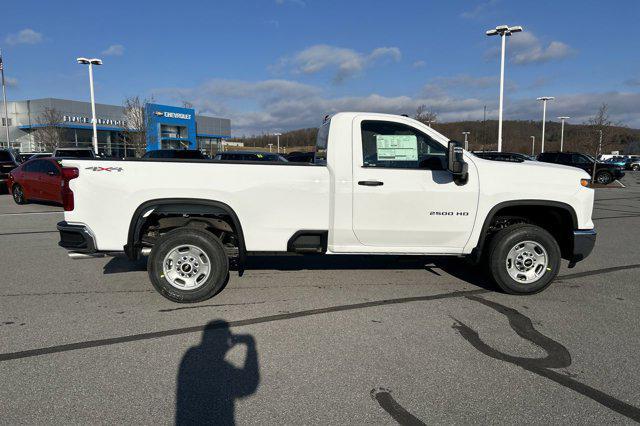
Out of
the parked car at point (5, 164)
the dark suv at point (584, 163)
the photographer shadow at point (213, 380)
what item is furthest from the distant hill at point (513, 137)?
the photographer shadow at point (213, 380)

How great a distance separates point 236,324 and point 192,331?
0.42 m

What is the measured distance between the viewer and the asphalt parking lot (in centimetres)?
295

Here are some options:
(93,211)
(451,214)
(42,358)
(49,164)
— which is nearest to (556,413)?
(451,214)

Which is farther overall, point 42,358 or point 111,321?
point 111,321

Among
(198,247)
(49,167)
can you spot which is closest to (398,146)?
(198,247)

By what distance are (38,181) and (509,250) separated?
1388 cm

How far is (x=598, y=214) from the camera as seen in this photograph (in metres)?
13.1

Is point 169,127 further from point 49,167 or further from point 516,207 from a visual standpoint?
point 516,207

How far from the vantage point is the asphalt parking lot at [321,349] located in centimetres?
295

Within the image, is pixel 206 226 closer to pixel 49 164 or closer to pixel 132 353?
pixel 132 353

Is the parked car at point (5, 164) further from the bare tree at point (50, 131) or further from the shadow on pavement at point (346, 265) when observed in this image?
the bare tree at point (50, 131)

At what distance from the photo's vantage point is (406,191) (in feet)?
16.3

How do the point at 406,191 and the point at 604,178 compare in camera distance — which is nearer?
the point at 406,191

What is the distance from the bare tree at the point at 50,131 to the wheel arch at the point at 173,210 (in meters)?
50.7
